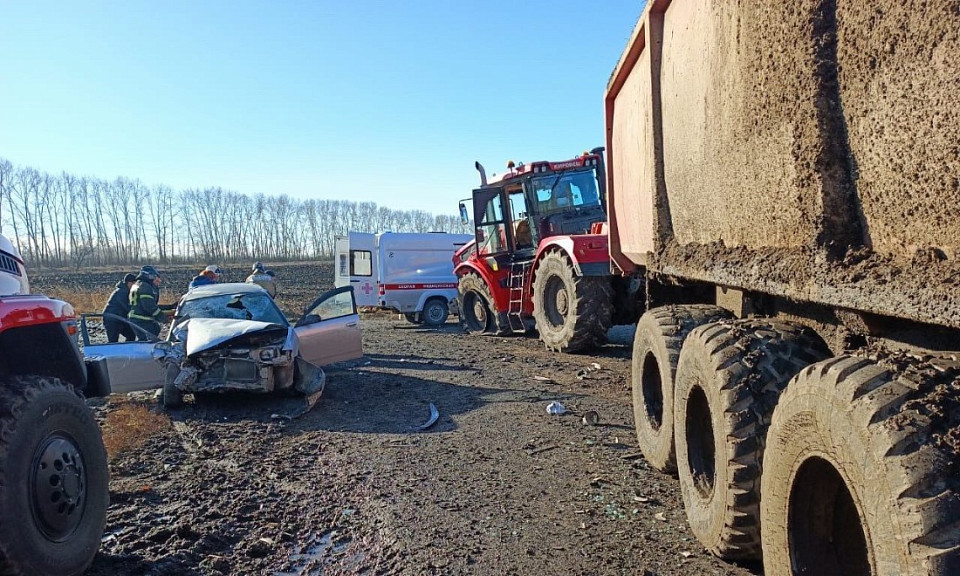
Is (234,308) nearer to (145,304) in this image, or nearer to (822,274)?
(145,304)

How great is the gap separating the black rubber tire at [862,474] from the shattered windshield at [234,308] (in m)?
7.06

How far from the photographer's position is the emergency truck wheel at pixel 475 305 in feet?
44.6

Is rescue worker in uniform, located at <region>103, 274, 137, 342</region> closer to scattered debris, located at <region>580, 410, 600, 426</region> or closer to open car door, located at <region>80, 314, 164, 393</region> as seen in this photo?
open car door, located at <region>80, 314, 164, 393</region>

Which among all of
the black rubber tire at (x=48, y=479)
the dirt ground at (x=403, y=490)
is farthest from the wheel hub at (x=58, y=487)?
the dirt ground at (x=403, y=490)

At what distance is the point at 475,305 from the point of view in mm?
14695

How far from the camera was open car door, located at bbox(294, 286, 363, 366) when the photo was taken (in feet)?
27.9

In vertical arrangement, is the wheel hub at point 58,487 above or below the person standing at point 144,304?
below

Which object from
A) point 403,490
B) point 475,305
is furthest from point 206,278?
point 403,490

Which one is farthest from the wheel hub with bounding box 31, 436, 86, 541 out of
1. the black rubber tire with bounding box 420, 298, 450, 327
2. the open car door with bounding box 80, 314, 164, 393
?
the black rubber tire with bounding box 420, 298, 450, 327

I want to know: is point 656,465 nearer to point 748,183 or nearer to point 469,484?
point 469,484

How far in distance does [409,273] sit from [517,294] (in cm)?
670

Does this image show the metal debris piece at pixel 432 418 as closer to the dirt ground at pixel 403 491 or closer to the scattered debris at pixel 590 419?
the dirt ground at pixel 403 491

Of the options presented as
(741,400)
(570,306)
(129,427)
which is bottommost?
(129,427)

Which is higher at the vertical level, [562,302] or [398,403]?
[562,302]
